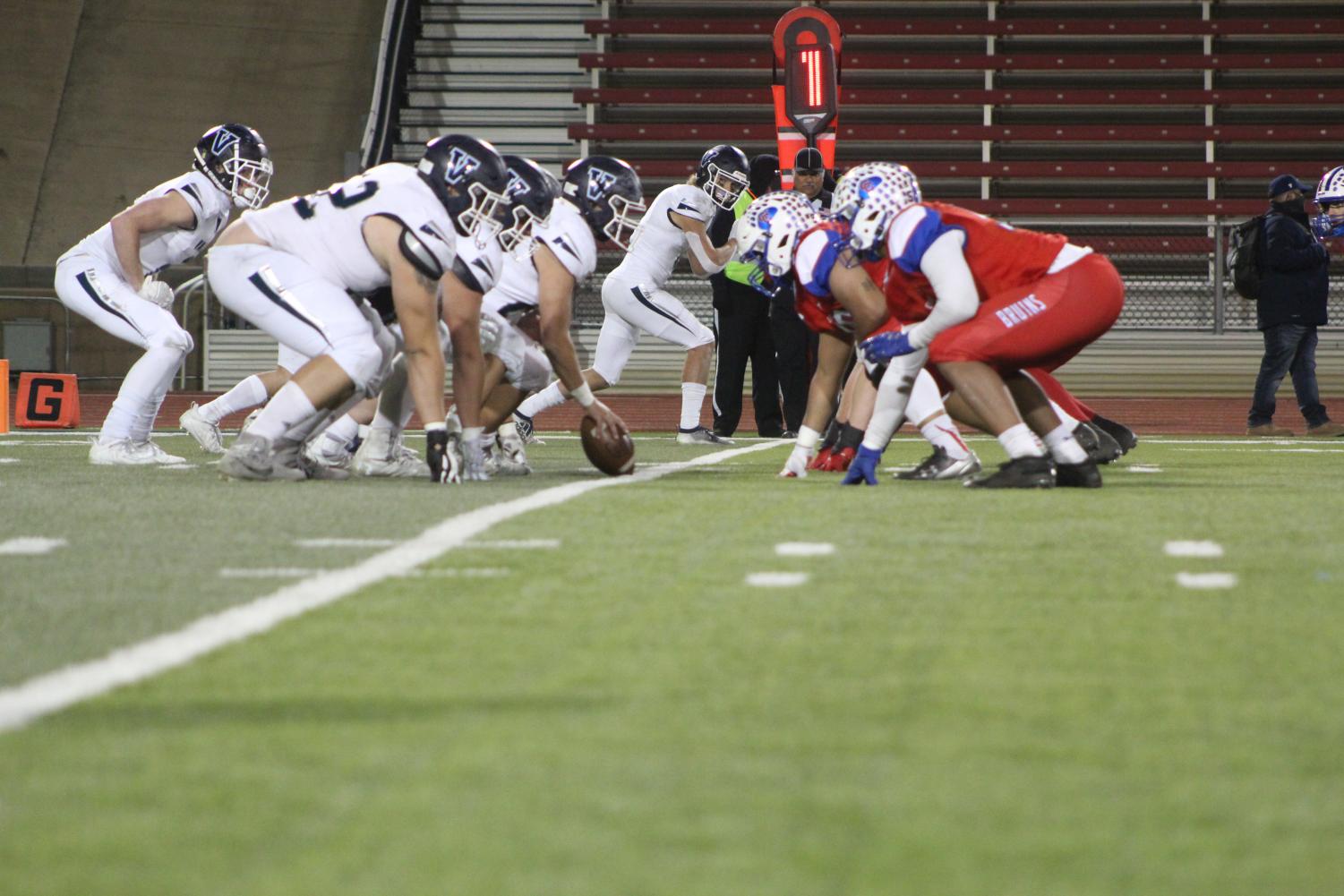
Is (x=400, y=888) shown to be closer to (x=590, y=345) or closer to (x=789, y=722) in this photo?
(x=789, y=722)

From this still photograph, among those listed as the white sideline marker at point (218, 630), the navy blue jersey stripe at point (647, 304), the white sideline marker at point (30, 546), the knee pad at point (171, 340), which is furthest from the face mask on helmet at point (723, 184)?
the white sideline marker at point (30, 546)

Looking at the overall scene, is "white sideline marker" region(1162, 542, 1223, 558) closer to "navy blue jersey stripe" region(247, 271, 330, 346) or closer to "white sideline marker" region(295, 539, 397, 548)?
"white sideline marker" region(295, 539, 397, 548)

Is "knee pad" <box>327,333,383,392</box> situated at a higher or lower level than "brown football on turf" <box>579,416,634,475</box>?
higher

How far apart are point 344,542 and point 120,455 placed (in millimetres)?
4047

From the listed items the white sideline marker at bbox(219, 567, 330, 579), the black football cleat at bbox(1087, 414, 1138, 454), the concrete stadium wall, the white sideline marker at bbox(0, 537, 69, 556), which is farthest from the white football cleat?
the concrete stadium wall

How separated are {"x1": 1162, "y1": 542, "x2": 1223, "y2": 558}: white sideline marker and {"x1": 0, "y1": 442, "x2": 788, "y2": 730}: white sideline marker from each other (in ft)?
6.19

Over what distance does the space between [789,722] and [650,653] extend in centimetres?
60

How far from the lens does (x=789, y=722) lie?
8.84 ft

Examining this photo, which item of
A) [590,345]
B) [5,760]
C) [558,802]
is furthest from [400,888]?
[590,345]

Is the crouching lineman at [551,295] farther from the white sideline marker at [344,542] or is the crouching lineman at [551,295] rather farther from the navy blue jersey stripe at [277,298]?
the white sideline marker at [344,542]

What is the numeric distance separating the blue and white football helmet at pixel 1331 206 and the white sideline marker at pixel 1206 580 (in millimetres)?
8849

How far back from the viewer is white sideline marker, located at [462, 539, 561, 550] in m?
4.87

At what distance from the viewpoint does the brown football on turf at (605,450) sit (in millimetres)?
7551

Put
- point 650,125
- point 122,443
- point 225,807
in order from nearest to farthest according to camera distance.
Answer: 1. point 225,807
2. point 122,443
3. point 650,125
